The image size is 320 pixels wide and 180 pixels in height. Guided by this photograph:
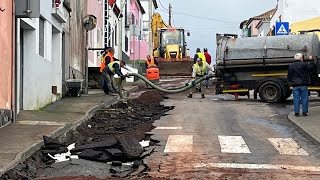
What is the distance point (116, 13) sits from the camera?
39.4m

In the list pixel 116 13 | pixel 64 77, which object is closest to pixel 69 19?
pixel 64 77

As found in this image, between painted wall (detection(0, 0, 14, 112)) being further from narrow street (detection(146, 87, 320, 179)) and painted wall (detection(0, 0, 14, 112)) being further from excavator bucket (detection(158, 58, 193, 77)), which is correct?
excavator bucket (detection(158, 58, 193, 77))

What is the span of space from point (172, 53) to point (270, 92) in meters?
24.6

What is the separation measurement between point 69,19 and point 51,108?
Answer: 5360 mm

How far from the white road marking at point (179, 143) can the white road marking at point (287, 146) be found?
1630 millimetres

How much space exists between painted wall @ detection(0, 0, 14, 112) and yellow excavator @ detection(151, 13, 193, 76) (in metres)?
28.2

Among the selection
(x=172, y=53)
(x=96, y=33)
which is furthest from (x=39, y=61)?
(x=172, y=53)

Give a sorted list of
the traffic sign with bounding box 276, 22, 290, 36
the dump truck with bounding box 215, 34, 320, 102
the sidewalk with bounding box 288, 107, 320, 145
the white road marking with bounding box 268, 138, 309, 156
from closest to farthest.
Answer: the white road marking with bounding box 268, 138, 309, 156 → the sidewalk with bounding box 288, 107, 320, 145 → the dump truck with bounding box 215, 34, 320, 102 → the traffic sign with bounding box 276, 22, 290, 36

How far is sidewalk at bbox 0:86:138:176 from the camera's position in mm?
8895

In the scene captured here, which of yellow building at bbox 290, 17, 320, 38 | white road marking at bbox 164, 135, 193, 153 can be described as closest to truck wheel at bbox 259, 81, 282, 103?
white road marking at bbox 164, 135, 193, 153

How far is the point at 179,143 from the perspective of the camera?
11.2 m

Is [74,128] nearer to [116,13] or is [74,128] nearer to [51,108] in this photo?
[51,108]

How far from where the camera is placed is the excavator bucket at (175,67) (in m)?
40.7

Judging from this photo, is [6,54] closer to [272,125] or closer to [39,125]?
[39,125]
